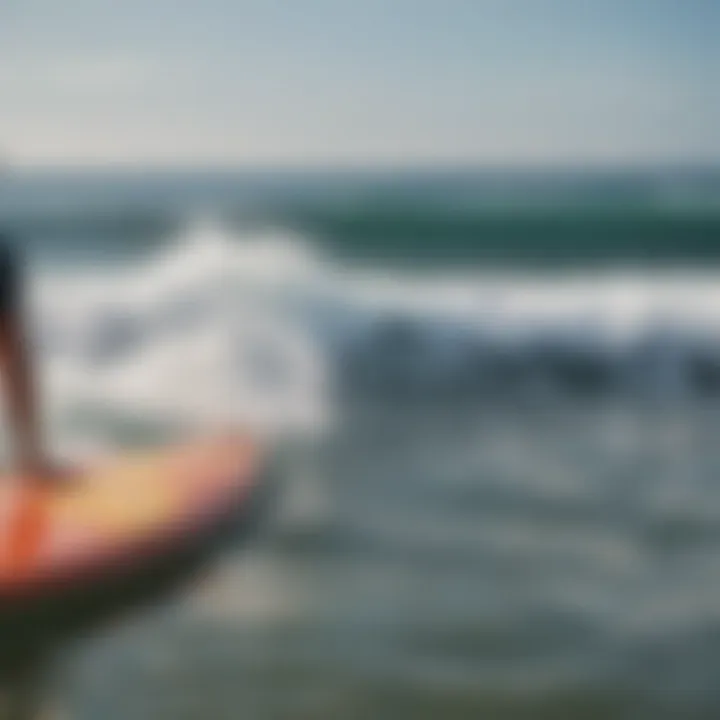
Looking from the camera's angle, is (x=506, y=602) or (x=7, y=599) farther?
(x=506, y=602)

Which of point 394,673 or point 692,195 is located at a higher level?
point 692,195

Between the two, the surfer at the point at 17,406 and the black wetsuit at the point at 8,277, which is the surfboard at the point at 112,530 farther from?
the black wetsuit at the point at 8,277

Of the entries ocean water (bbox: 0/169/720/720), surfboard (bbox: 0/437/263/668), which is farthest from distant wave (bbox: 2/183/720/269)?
surfboard (bbox: 0/437/263/668)

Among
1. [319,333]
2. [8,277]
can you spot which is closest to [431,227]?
[319,333]

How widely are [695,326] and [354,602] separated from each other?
57 cm

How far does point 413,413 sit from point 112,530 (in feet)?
1.37

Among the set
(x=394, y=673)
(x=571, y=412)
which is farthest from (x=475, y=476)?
(x=394, y=673)

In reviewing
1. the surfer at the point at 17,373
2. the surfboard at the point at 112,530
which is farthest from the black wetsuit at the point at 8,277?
the surfboard at the point at 112,530

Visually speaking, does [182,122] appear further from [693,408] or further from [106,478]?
[693,408]

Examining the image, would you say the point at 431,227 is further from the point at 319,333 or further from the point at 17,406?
the point at 17,406

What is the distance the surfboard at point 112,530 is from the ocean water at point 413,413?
4 cm

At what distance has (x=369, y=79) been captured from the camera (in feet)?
5.30

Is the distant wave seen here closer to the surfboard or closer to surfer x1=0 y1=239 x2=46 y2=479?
surfer x1=0 y1=239 x2=46 y2=479

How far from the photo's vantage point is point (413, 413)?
1671 millimetres
